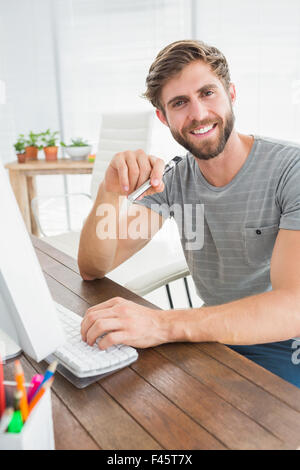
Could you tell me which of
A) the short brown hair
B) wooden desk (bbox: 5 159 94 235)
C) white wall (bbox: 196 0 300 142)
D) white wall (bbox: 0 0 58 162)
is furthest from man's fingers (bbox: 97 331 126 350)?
white wall (bbox: 0 0 58 162)

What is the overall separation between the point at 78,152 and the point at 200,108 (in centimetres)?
228

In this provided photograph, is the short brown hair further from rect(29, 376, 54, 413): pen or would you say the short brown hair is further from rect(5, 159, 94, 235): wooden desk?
rect(5, 159, 94, 235): wooden desk

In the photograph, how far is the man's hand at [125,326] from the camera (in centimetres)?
73

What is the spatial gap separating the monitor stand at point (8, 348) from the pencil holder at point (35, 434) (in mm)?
257

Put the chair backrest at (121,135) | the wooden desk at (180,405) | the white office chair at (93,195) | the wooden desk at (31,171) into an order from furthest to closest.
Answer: the wooden desk at (31,171), the chair backrest at (121,135), the white office chair at (93,195), the wooden desk at (180,405)

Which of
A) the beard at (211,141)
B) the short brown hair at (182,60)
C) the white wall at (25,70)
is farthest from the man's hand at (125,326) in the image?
the white wall at (25,70)

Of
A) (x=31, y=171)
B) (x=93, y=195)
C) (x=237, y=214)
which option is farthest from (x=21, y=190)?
(x=237, y=214)

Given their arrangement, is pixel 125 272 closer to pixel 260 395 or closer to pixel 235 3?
pixel 260 395

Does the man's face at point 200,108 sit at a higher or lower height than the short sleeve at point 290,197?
higher

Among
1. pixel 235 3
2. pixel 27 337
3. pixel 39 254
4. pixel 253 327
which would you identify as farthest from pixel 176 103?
pixel 235 3

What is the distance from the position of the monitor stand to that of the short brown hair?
2.71 feet

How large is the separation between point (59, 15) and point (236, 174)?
374 centimetres

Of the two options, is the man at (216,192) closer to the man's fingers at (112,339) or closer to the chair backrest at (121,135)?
the man's fingers at (112,339)

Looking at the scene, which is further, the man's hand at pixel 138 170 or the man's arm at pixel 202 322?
the man's hand at pixel 138 170
